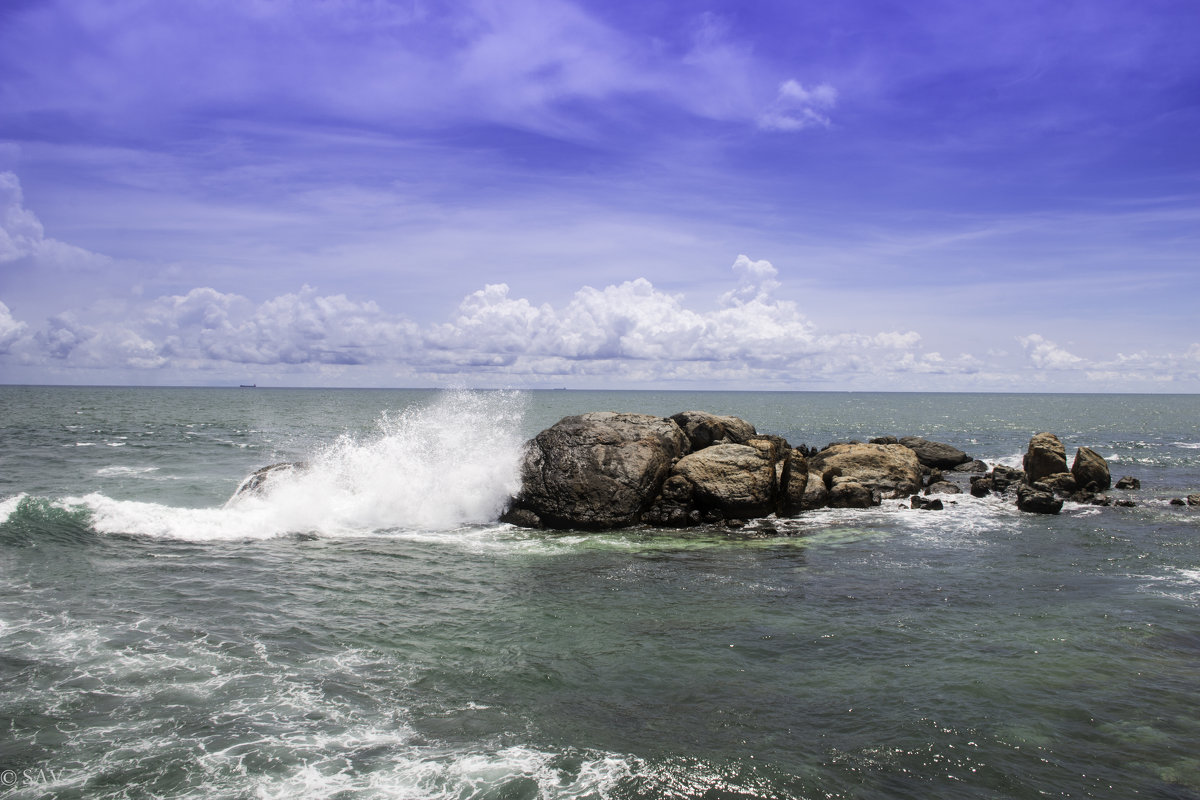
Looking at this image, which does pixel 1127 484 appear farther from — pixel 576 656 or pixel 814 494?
pixel 576 656

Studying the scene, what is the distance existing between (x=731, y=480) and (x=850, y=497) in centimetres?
580

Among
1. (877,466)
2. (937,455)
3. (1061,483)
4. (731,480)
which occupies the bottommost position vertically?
(1061,483)

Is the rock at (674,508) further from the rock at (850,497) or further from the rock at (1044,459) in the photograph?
the rock at (1044,459)

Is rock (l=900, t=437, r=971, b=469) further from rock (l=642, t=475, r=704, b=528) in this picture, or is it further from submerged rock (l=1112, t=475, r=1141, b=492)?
rock (l=642, t=475, r=704, b=528)

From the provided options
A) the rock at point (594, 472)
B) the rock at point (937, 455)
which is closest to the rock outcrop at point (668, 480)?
the rock at point (594, 472)

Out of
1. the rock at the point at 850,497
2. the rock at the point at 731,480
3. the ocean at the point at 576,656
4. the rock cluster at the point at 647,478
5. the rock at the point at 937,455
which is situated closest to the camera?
the ocean at the point at 576,656

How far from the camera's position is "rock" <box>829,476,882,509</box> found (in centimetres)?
2391

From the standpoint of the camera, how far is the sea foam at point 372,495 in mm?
18812

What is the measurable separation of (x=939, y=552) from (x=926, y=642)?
7202 mm

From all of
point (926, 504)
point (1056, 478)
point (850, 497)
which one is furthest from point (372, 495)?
point (1056, 478)

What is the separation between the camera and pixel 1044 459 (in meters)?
28.0

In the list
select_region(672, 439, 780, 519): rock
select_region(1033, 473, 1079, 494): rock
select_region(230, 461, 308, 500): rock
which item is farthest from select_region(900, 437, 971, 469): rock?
select_region(230, 461, 308, 500): rock

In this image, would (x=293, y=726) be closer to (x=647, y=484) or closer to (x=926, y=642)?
(x=926, y=642)

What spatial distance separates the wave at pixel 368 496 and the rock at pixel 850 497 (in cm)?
1054
